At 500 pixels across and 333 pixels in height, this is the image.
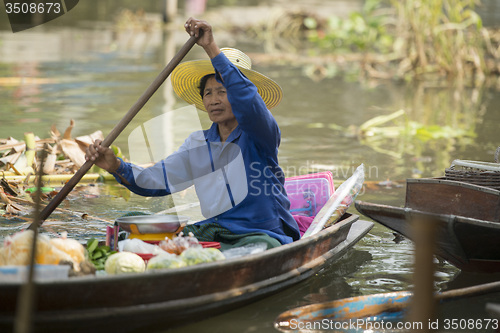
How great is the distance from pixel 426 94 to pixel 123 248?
28.0 feet

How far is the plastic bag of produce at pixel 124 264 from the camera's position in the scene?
9.33ft

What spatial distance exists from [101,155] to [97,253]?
547 millimetres

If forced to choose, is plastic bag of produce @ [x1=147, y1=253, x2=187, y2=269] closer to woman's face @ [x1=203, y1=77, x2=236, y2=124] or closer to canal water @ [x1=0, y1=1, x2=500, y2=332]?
canal water @ [x1=0, y1=1, x2=500, y2=332]

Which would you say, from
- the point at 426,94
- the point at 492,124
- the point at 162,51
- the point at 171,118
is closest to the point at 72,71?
the point at 162,51

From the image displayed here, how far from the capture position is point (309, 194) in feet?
13.9

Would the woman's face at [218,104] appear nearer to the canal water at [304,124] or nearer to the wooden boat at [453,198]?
the canal water at [304,124]

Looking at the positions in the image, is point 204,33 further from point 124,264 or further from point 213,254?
point 124,264

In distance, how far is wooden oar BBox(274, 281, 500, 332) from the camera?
3.05 metres

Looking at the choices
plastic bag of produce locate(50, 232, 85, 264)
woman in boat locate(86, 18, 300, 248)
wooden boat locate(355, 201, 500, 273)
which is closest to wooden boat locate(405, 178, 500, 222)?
wooden boat locate(355, 201, 500, 273)

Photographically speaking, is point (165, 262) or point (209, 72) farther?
point (209, 72)

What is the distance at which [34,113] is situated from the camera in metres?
8.24

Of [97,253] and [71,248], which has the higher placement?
[71,248]

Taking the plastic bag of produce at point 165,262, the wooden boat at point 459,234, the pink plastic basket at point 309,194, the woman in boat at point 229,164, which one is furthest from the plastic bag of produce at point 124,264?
the pink plastic basket at point 309,194

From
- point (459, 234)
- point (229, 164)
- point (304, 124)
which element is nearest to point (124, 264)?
point (229, 164)
